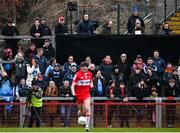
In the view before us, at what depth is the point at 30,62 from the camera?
27781mm

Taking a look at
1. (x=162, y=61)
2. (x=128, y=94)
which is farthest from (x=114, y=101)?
(x=162, y=61)

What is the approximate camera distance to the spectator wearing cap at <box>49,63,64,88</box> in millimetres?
27119

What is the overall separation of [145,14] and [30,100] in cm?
1221

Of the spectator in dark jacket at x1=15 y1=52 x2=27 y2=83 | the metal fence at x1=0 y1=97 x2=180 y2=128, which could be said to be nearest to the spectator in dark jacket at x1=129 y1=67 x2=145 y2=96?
the metal fence at x1=0 y1=97 x2=180 y2=128

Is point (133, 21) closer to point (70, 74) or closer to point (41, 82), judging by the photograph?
point (70, 74)

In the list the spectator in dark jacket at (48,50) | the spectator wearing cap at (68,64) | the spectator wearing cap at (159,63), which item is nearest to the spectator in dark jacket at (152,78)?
the spectator wearing cap at (159,63)

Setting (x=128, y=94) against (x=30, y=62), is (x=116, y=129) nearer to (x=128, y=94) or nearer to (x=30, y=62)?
(x=128, y=94)

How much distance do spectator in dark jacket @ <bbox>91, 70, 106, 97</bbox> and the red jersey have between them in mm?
2509

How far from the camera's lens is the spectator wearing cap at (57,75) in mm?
27119

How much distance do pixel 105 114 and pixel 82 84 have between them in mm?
2007

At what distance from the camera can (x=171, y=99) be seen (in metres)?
26.4

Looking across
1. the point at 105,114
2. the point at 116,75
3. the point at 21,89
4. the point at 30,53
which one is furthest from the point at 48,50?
the point at 105,114

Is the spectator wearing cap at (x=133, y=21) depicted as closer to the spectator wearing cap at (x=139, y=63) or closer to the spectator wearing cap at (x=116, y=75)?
the spectator wearing cap at (x=139, y=63)

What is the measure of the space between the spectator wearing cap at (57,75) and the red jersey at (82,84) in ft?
10.1
